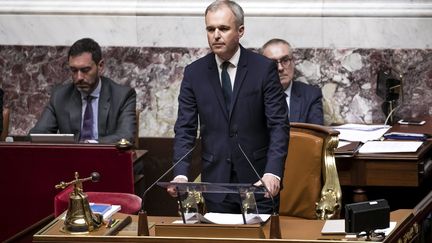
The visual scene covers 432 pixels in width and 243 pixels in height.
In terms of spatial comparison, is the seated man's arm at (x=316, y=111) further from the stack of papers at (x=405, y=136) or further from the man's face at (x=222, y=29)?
the man's face at (x=222, y=29)

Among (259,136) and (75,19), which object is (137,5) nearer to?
(75,19)

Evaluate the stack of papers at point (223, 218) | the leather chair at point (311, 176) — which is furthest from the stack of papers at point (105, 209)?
the leather chair at point (311, 176)

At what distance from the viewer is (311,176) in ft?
20.1

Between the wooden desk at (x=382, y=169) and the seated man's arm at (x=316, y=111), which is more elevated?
the seated man's arm at (x=316, y=111)

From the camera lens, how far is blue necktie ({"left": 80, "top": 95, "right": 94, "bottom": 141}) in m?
7.34

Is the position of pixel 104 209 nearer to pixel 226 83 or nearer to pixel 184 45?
pixel 226 83

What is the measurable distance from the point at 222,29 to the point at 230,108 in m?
0.39

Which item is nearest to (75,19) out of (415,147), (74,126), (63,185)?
(74,126)

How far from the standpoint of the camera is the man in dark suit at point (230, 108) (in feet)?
17.9

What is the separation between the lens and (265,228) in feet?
15.7

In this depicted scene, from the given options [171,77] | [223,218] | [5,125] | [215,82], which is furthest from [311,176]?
[5,125]

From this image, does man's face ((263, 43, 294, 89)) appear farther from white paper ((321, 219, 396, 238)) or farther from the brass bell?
the brass bell

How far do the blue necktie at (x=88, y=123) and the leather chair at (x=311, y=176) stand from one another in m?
1.66

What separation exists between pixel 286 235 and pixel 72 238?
0.87 metres
